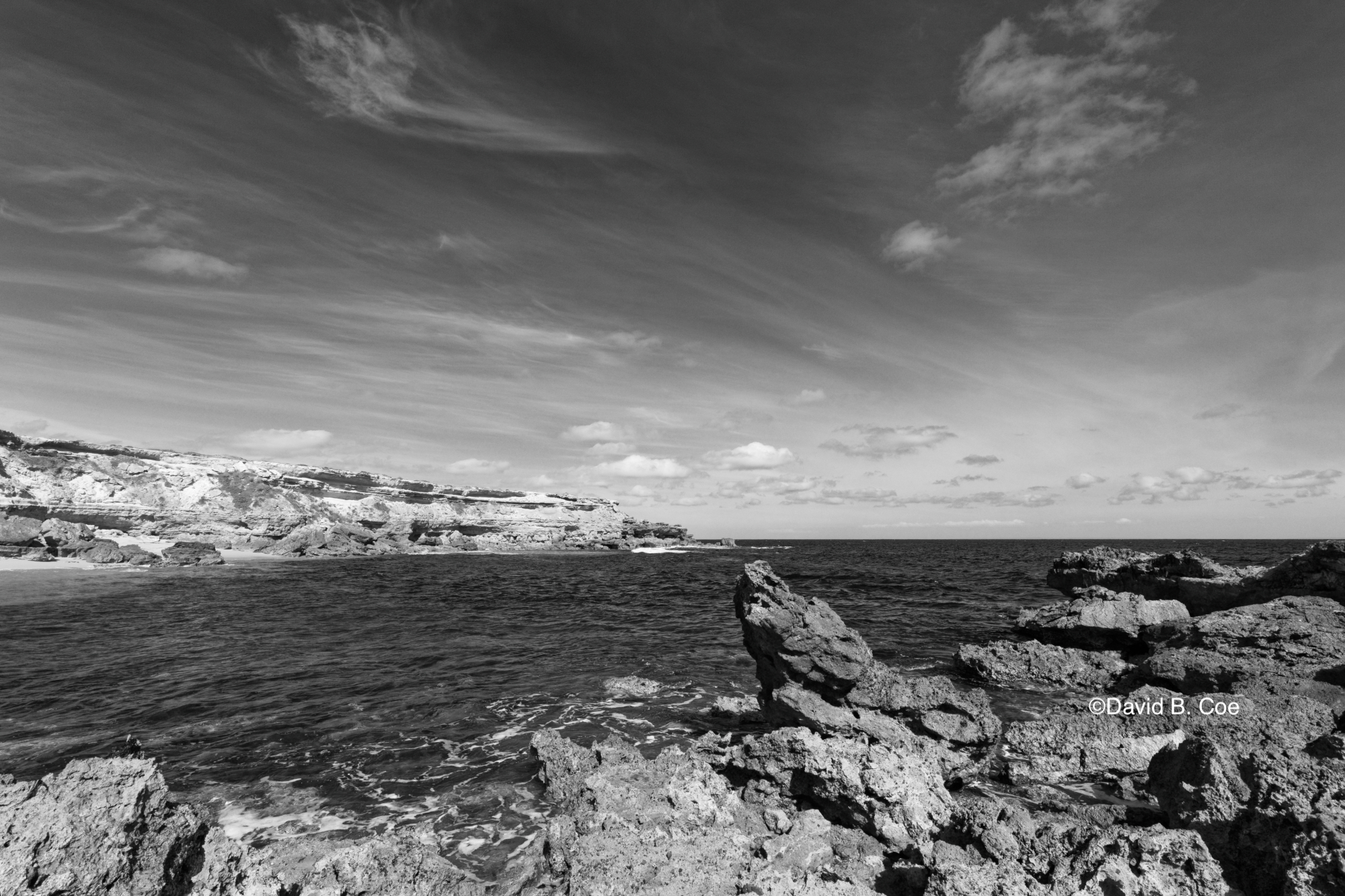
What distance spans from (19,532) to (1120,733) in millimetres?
97563

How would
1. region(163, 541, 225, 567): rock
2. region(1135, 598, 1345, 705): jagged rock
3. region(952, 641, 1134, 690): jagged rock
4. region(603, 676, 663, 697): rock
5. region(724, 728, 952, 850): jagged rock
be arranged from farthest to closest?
region(163, 541, 225, 567): rock
region(952, 641, 1134, 690): jagged rock
region(603, 676, 663, 697): rock
region(1135, 598, 1345, 705): jagged rock
region(724, 728, 952, 850): jagged rock

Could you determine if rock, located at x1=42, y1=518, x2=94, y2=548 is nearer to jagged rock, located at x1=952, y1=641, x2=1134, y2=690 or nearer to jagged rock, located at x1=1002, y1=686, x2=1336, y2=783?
jagged rock, located at x1=952, y1=641, x2=1134, y2=690

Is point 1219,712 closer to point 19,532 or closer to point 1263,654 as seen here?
point 1263,654

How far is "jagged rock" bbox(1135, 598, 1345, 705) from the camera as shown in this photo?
1594 cm

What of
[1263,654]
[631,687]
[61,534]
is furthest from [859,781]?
[61,534]

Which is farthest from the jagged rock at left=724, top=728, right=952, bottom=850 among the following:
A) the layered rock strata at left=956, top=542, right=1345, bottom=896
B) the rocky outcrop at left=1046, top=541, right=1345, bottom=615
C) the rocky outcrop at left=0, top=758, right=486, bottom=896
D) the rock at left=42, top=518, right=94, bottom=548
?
the rock at left=42, top=518, right=94, bottom=548

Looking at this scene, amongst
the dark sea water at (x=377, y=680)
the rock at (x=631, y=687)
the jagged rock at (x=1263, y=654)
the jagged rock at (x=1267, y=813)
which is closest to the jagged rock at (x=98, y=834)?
the dark sea water at (x=377, y=680)

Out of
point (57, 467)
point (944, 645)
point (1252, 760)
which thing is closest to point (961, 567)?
point (944, 645)

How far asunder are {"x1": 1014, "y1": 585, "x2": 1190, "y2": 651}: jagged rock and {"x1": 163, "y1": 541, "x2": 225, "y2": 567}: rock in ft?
275

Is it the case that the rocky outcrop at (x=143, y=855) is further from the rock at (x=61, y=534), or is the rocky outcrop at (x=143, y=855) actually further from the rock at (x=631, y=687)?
the rock at (x=61, y=534)

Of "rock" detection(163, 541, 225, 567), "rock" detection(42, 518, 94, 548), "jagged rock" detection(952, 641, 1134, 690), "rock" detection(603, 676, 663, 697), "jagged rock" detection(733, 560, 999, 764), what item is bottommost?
"rock" detection(603, 676, 663, 697)

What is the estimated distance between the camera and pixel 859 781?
32.2 feet

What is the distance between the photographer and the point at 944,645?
26828 mm

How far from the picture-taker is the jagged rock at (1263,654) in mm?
15938
